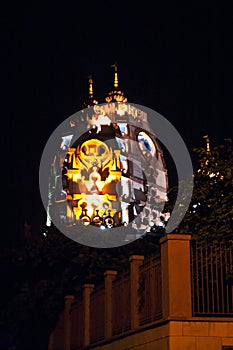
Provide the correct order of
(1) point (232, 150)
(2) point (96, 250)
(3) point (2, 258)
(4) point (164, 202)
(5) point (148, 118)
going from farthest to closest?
1. (5) point (148, 118)
2. (3) point (2, 258)
3. (2) point (96, 250)
4. (4) point (164, 202)
5. (1) point (232, 150)

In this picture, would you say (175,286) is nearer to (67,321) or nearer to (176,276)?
(176,276)

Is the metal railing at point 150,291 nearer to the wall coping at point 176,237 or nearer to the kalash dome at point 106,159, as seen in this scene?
the wall coping at point 176,237

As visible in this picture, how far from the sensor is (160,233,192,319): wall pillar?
14727 millimetres

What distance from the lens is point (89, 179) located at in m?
127

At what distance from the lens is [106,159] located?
126875 mm

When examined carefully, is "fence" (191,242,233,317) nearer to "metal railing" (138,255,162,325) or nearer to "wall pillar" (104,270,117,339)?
"metal railing" (138,255,162,325)

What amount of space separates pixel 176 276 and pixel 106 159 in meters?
112

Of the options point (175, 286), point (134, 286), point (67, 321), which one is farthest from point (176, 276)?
point (67, 321)

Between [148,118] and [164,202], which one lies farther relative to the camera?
[148,118]

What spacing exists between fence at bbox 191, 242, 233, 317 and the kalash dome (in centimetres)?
9505

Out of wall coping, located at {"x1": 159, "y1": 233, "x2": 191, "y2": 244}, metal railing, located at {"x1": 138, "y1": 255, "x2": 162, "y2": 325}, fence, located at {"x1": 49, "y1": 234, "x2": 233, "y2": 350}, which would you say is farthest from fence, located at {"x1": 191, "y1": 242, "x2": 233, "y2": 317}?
metal railing, located at {"x1": 138, "y1": 255, "x2": 162, "y2": 325}

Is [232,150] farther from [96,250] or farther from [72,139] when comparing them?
[72,139]

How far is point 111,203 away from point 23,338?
91964mm

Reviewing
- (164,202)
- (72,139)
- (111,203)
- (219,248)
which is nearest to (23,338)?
(164,202)
